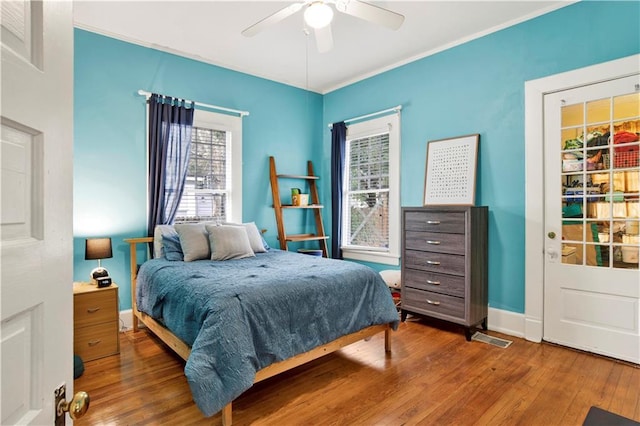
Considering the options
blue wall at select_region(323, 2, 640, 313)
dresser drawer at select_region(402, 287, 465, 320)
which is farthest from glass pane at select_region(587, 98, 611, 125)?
dresser drawer at select_region(402, 287, 465, 320)

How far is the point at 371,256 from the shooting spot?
4.42m

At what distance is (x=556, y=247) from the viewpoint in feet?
9.64

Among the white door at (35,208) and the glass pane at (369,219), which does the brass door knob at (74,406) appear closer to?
the white door at (35,208)

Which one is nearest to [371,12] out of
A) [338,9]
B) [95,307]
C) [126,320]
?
[338,9]

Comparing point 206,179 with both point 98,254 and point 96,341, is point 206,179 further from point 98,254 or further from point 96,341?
point 96,341

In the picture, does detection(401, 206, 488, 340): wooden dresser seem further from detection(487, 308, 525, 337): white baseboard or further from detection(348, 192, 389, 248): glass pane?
detection(348, 192, 389, 248): glass pane

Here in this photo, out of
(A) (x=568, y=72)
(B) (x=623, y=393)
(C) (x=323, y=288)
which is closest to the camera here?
(B) (x=623, y=393)

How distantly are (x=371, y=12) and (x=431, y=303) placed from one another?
99.7 inches

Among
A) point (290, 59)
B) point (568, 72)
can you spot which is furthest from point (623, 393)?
point (290, 59)

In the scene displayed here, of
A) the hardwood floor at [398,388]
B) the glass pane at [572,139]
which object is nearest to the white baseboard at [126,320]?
the hardwood floor at [398,388]

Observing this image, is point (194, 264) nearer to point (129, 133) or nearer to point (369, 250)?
point (129, 133)

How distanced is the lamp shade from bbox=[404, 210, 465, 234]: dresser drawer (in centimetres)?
275

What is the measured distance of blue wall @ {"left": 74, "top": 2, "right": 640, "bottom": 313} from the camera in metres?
Answer: 2.88

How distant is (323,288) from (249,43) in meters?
2.67
